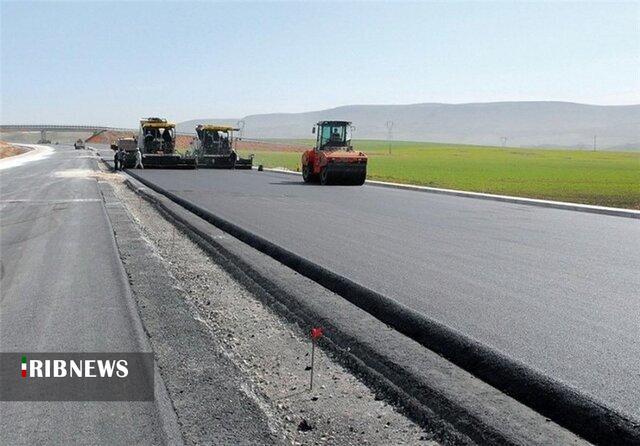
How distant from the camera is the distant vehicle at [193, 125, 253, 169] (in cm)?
4034

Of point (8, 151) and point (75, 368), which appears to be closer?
point (75, 368)

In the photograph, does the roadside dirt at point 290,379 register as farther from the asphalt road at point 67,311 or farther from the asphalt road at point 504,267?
the asphalt road at point 504,267

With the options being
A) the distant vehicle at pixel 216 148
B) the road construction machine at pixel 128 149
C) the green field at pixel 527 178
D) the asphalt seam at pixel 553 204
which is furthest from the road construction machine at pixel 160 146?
the asphalt seam at pixel 553 204

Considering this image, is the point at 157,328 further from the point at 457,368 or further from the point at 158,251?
the point at 158,251

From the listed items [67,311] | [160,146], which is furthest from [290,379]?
[160,146]

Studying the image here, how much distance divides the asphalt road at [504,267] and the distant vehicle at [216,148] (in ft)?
66.5

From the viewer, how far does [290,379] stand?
543 cm

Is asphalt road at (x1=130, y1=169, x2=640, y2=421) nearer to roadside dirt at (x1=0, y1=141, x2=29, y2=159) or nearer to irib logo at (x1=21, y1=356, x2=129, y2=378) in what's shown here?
irib logo at (x1=21, y1=356, x2=129, y2=378)

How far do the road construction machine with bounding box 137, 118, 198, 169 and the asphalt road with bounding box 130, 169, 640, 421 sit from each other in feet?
60.1

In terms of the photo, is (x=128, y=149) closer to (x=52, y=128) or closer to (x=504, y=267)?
(x=504, y=267)

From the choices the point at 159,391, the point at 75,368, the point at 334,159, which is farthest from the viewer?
the point at 334,159

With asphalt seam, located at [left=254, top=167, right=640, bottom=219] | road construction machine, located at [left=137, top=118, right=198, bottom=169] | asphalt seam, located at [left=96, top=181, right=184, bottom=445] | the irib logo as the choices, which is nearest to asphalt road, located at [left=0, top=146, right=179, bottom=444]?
asphalt seam, located at [left=96, top=181, right=184, bottom=445]

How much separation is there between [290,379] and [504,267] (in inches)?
205

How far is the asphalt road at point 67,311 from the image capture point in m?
4.32
